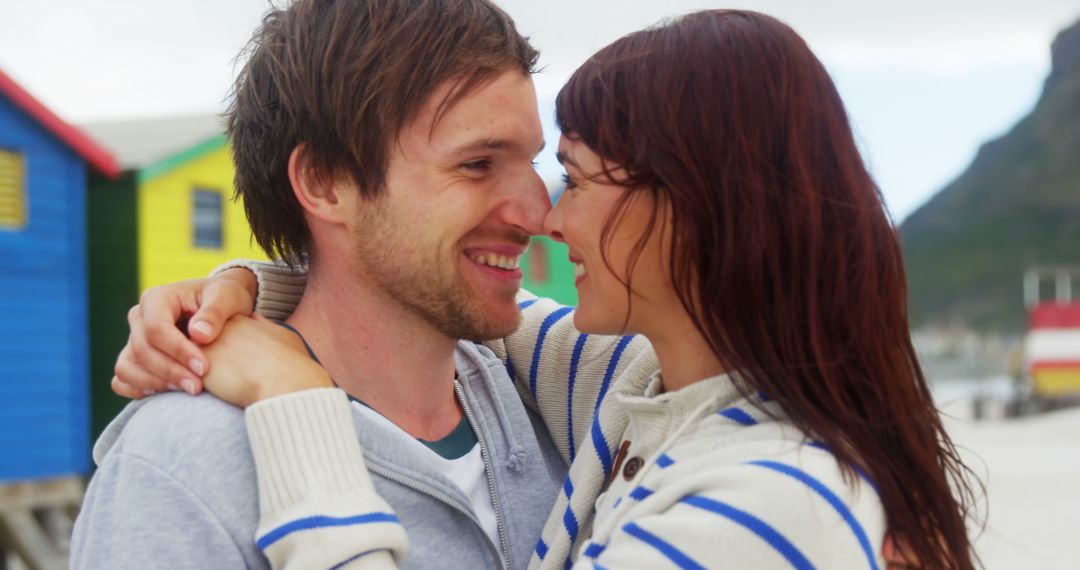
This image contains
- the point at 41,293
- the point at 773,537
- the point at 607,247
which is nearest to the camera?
the point at 773,537

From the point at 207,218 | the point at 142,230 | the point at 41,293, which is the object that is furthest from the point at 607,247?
the point at 207,218

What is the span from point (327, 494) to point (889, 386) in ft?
3.57

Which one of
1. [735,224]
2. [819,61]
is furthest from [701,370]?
[819,61]

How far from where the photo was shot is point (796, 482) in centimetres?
198

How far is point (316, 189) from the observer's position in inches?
118

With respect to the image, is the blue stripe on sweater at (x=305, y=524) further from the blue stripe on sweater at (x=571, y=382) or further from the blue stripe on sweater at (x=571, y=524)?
the blue stripe on sweater at (x=571, y=382)

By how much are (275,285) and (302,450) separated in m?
0.88

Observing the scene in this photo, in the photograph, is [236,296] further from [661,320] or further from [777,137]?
[777,137]

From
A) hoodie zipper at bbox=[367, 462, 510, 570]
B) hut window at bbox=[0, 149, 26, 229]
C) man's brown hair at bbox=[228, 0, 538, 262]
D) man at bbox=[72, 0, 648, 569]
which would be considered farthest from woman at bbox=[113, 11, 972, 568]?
hut window at bbox=[0, 149, 26, 229]

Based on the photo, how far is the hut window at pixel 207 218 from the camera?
1647 cm

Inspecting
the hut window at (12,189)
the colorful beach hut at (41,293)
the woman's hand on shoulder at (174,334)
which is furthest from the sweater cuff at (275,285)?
the hut window at (12,189)

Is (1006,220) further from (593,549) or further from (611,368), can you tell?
(593,549)

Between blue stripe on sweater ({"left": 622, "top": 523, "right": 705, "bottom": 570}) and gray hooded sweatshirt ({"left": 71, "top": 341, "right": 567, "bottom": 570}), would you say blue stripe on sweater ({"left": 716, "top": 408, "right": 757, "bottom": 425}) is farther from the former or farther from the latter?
gray hooded sweatshirt ({"left": 71, "top": 341, "right": 567, "bottom": 570})

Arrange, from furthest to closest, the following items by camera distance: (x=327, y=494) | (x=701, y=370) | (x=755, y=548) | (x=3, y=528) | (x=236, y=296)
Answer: (x=3, y=528)
(x=236, y=296)
(x=701, y=370)
(x=327, y=494)
(x=755, y=548)
